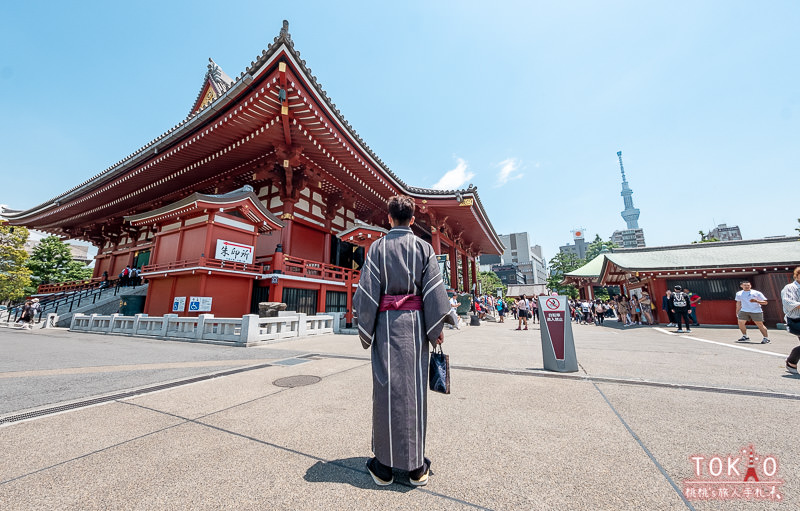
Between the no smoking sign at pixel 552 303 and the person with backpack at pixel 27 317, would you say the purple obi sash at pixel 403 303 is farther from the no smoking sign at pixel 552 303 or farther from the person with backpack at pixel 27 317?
the person with backpack at pixel 27 317

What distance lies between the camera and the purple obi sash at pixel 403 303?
1.80m

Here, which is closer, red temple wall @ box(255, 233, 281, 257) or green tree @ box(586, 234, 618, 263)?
red temple wall @ box(255, 233, 281, 257)

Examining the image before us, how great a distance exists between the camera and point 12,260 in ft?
60.7

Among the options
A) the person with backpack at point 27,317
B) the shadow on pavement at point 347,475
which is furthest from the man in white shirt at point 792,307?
the person with backpack at point 27,317

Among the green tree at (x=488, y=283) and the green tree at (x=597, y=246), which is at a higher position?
the green tree at (x=597, y=246)

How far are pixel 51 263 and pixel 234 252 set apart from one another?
28.7 meters

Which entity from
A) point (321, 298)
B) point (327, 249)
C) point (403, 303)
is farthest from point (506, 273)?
point (403, 303)

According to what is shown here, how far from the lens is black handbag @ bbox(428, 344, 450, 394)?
1.79m

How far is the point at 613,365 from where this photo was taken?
14.0 ft

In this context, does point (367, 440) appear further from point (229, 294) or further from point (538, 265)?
point (538, 265)

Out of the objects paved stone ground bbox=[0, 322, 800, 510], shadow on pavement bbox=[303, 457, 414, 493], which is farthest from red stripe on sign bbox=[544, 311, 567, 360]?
shadow on pavement bbox=[303, 457, 414, 493]

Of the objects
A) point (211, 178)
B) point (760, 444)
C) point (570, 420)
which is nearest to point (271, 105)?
point (211, 178)

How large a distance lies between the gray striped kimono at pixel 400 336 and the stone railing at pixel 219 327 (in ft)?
19.6

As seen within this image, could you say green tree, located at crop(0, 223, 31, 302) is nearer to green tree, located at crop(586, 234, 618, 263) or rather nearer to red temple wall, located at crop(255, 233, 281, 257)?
red temple wall, located at crop(255, 233, 281, 257)
